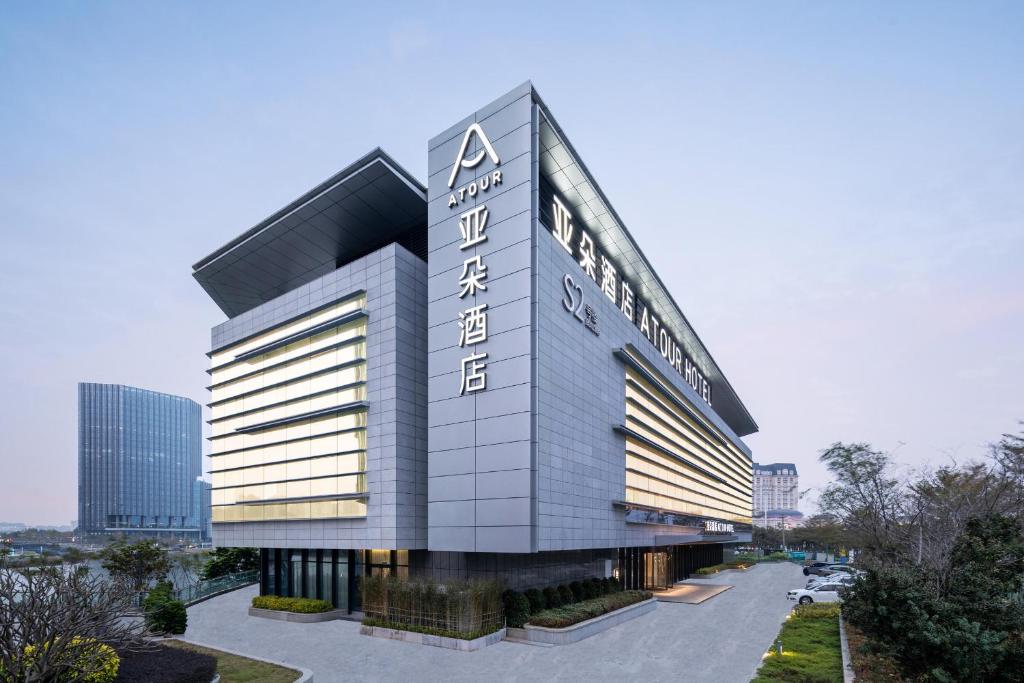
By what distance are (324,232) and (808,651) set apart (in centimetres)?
2791

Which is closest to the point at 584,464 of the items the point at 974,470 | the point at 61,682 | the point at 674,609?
the point at 674,609

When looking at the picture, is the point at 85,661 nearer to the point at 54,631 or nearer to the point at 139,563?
the point at 54,631

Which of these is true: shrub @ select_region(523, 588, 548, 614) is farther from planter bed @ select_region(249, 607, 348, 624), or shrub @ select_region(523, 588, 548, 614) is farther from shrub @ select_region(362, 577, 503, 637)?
planter bed @ select_region(249, 607, 348, 624)

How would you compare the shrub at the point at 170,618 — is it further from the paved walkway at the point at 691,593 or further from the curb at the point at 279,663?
the paved walkway at the point at 691,593

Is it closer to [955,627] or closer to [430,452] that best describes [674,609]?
[430,452]

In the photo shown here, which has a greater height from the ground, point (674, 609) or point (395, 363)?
point (395, 363)

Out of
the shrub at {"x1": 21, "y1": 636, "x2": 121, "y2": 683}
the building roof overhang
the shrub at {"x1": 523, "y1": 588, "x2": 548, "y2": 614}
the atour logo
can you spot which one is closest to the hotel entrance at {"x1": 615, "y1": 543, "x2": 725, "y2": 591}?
the shrub at {"x1": 523, "y1": 588, "x2": 548, "y2": 614}

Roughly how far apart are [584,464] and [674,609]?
462 inches

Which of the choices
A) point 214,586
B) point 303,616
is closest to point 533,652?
point 303,616

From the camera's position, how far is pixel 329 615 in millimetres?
30031

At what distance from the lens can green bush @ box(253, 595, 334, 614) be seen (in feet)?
98.7

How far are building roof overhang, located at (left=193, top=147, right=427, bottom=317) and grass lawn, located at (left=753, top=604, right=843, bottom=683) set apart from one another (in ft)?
77.7

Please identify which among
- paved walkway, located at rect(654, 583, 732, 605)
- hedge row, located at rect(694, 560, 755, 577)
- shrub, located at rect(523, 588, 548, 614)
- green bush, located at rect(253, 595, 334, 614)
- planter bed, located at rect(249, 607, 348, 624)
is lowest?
hedge row, located at rect(694, 560, 755, 577)

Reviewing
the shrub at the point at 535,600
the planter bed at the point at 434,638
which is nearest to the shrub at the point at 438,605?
the planter bed at the point at 434,638
